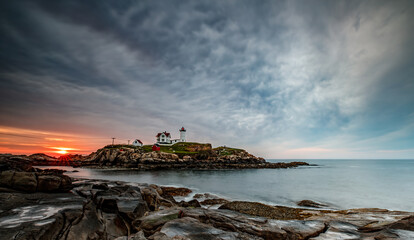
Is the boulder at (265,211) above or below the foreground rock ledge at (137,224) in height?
below

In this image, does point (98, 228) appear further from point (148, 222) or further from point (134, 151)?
point (134, 151)

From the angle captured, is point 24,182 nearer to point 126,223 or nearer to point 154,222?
point 126,223

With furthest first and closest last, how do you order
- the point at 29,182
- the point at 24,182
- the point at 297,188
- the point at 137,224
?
the point at 297,188
the point at 29,182
the point at 24,182
the point at 137,224

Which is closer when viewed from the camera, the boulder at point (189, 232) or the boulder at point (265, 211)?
the boulder at point (189, 232)

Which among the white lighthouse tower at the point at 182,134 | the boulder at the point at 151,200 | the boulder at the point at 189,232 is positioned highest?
the white lighthouse tower at the point at 182,134

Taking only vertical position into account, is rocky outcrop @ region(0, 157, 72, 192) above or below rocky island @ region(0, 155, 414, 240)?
above

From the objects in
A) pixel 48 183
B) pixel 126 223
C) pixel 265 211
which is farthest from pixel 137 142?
pixel 126 223

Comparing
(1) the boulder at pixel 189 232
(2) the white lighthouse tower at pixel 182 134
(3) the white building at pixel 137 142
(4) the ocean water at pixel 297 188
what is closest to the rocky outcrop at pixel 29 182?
(1) the boulder at pixel 189 232

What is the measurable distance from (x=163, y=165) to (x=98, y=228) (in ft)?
235

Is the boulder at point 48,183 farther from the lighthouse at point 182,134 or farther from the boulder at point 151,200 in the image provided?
the lighthouse at point 182,134

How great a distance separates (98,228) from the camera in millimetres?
9320

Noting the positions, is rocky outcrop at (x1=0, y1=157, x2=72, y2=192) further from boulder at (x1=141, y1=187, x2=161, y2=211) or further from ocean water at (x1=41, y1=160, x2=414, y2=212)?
ocean water at (x1=41, y1=160, x2=414, y2=212)

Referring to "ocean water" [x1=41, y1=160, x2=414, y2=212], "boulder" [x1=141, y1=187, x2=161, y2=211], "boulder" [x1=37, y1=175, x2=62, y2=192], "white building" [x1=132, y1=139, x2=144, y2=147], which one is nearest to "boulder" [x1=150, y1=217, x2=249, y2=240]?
"boulder" [x1=141, y1=187, x2=161, y2=211]

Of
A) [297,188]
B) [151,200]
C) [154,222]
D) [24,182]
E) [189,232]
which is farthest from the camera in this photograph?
[297,188]
